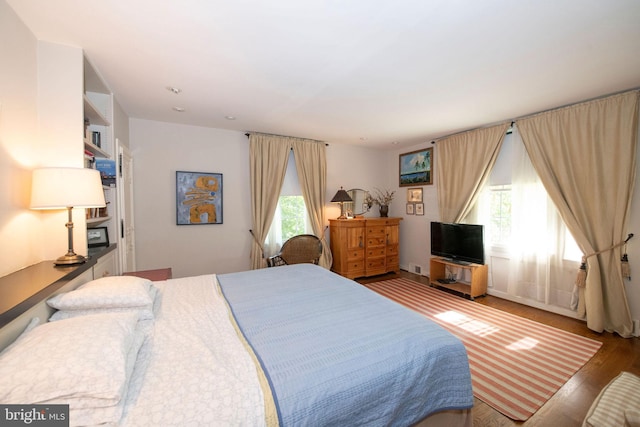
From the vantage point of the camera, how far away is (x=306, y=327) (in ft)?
4.78

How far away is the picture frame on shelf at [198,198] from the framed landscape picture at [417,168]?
11.6 feet

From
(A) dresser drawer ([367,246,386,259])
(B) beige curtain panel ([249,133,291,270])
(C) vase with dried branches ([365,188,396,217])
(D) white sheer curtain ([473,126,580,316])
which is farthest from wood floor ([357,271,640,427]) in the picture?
(B) beige curtain panel ([249,133,291,270])

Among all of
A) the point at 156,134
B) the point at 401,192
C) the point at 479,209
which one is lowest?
the point at 479,209

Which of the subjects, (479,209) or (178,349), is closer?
(178,349)

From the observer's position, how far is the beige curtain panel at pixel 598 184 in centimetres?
267

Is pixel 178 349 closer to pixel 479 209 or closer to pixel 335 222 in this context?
pixel 335 222

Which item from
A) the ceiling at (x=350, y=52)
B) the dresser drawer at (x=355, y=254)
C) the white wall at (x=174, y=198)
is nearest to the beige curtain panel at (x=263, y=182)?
the white wall at (x=174, y=198)

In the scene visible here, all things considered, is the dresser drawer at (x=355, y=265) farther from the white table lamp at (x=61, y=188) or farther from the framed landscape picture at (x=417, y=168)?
the white table lamp at (x=61, y=188)

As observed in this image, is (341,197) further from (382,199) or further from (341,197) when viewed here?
(382,199)

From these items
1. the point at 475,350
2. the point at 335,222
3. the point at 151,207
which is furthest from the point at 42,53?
the point at 475,350

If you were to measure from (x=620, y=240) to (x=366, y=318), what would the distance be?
3136mm

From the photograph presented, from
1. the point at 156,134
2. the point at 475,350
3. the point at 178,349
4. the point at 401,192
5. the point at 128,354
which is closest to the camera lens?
the point at 128,354

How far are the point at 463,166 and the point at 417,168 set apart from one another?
985mm

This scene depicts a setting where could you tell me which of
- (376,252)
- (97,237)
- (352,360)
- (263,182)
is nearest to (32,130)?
(97,237)
